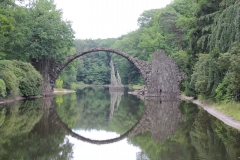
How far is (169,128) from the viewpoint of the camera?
1355 centimetres

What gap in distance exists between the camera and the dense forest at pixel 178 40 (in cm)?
1728

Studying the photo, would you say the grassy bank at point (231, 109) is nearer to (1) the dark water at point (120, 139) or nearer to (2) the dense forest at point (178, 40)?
(2) the dense forest at point (178, 40)

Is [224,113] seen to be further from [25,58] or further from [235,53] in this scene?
[25,58]

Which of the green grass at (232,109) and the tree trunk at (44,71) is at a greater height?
the tree trunk at (44,71)

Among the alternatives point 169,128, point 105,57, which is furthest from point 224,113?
point 105,57

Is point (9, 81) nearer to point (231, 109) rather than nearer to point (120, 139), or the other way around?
point (120, 139)

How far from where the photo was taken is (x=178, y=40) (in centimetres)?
4441

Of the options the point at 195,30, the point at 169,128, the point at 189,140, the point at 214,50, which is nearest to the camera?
the point at 189,140

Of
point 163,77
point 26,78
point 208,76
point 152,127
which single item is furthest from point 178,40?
point 152,127

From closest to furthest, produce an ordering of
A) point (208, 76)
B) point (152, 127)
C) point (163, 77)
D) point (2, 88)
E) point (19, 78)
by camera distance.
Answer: point (152, 127) < point (208, 76) < point (2, 88) < point (19, 78) < point (163, 77)

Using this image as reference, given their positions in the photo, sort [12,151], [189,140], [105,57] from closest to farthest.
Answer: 1. [12,151]
2. [189,140]
3. [105,57]

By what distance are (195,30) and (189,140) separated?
1859 cm

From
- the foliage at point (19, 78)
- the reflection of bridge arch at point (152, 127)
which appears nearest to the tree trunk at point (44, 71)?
the foliage at point (19, 78)

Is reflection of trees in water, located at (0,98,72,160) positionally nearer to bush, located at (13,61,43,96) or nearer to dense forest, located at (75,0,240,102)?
dense forest, located at (75,0,240,102)
